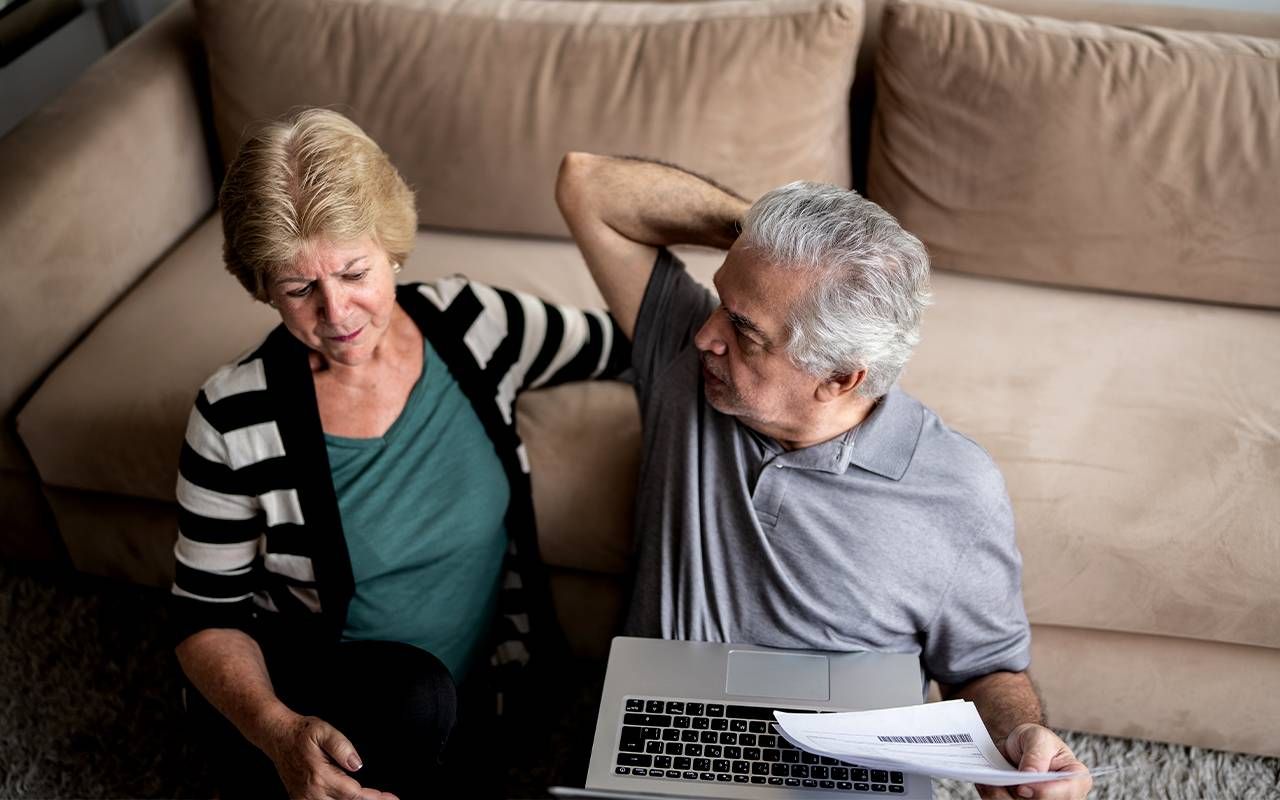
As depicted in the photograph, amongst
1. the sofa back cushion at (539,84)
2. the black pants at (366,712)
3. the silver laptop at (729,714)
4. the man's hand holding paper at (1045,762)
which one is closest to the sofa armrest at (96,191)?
the sofa back cushion at (539,84)

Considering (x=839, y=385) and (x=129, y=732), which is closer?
(x=839, y=385)

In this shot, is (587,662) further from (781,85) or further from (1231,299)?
(1231,299)

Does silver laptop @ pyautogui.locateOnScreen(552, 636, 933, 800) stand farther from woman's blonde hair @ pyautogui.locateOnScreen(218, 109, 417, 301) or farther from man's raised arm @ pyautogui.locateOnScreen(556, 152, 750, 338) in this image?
woman's blonde hair @ pyautogui.locateOnScreen(218, 109, 417, 301)

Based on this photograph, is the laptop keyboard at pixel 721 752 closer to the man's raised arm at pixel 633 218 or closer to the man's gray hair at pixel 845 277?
the man's gray hair at pixel 845 277

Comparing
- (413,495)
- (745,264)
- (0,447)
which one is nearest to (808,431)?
(745,264)

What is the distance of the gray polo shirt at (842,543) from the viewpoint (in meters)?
1.38

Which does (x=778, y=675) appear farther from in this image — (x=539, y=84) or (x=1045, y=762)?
(x=539, y=84)

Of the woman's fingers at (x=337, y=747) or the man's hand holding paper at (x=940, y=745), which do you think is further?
the woman's fingers at (x=337, y=747)

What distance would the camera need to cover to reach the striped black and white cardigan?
1.44 metres

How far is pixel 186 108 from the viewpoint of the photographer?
87.8 inches

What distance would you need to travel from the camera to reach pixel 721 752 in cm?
128

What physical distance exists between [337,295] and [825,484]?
0.62 meters

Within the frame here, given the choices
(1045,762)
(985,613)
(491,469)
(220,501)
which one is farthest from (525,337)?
(1045,762)

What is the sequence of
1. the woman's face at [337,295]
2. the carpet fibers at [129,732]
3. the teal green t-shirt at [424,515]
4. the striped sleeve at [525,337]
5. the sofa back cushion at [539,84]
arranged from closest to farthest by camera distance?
1. the woman's face at [337,295]
2. the teal green t-shirt at [424,515]
3. the striped sleeve at [525,337]
4. the carpet fibers at [129,732]
5. the sofa back cushion at [539,84]
